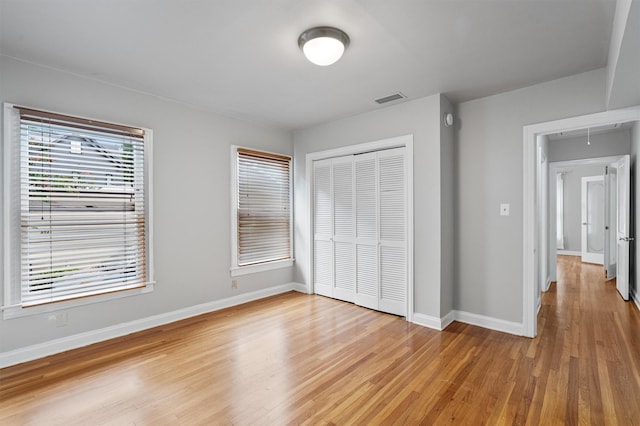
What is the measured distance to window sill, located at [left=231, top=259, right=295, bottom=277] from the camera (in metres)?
4.29

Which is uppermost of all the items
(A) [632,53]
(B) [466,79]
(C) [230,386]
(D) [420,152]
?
(B) [466,79]

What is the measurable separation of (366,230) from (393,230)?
418 millimetres

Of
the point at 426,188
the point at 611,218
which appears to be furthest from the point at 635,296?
the point at 426,188

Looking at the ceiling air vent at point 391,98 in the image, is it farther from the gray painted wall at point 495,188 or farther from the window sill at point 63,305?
the window sill at point 63,305

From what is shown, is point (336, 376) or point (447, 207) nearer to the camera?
point (336, 376)

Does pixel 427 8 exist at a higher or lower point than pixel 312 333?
higher

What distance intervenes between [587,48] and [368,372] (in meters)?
3.13

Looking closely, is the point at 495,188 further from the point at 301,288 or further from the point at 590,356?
the point at 301,288

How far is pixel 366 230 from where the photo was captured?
13.9 ft

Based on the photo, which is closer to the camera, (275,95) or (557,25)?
(557,25)

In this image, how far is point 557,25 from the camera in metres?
2.20

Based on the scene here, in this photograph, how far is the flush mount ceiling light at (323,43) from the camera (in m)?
2.23

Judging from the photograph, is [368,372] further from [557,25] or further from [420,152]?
[557,25]

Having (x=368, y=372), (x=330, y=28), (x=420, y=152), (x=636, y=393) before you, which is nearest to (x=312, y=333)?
(x=368, y=372)
